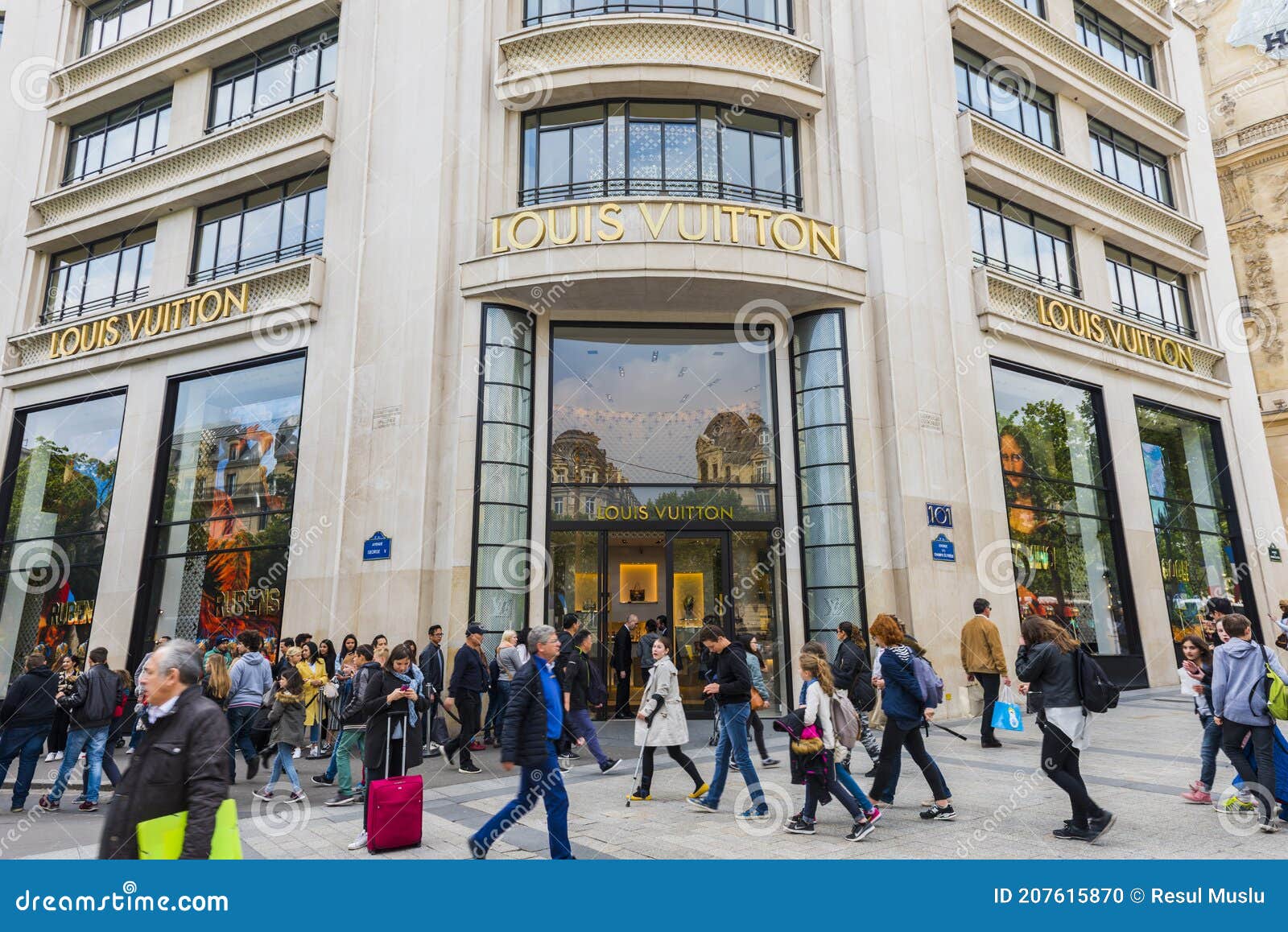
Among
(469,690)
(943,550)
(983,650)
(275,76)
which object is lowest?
(469,690)

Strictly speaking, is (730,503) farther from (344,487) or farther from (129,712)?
(129,712)

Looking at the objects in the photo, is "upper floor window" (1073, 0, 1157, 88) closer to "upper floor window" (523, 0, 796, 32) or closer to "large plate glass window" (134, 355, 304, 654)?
"upper floor window" (523, 0, 796, 32)

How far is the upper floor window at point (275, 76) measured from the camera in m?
18.4

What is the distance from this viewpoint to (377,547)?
14305 millimetres

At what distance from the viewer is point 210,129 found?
1942 cm

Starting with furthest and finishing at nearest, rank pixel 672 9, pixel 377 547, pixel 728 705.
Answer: pixel 672 9
pixel 377 547
pixel 728 705

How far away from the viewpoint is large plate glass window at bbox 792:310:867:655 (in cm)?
1469

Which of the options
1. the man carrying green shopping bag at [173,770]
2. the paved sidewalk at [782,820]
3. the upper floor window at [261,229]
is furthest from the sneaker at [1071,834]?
the upper floor window at [261,229]

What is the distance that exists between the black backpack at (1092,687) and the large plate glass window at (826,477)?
7741 millimetres

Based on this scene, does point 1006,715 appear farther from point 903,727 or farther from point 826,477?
point 826,477

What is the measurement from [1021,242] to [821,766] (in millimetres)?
16611

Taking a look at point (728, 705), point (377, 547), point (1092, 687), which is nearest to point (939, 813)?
point (1092, 687)

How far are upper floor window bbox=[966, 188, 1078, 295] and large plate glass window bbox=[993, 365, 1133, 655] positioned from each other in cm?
260

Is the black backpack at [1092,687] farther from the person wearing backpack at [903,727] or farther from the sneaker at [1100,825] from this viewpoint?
the person wearing backpack at [903,727]
